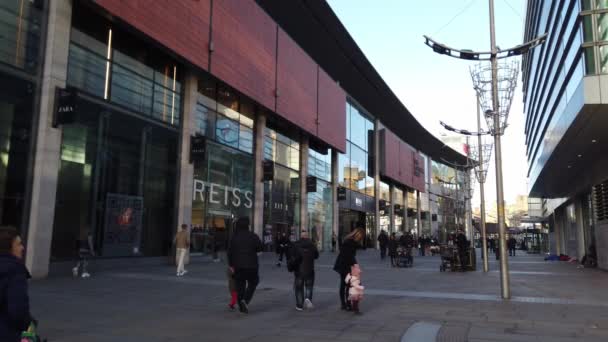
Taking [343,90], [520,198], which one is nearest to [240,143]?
[343,90]

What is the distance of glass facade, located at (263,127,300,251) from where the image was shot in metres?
31.0

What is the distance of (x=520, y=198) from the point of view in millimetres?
141250

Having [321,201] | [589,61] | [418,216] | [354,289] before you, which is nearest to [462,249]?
[589,61]

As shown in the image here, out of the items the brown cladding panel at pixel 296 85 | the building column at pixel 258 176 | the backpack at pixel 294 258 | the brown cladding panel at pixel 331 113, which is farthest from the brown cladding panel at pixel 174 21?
the brown cladding panel at pixel 331 113

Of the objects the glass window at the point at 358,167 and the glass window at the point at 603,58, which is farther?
the glass window at the point at 358,167

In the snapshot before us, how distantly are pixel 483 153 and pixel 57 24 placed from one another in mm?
21322

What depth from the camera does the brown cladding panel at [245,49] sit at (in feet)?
78.0

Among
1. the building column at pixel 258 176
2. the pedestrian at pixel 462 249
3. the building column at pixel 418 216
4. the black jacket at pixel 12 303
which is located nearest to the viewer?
the black jacket at pixel 12 303

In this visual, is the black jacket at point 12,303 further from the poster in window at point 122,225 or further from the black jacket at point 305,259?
the poster in window at point 122,225

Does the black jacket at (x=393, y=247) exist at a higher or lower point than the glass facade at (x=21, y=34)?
lower

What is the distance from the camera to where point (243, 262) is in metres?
9.17

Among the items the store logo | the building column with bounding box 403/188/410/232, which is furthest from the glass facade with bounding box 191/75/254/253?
the building column with bounding box 403/188/410/232

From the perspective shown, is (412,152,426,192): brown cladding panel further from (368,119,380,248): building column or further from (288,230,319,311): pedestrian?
(288,230,319,311): pedestrian

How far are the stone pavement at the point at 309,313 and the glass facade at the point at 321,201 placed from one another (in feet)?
72.3
